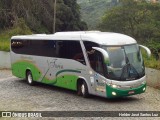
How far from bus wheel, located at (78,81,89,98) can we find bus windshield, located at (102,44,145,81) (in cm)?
187

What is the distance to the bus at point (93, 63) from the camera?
55.0 feet

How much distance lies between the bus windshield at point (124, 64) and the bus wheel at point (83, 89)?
187cm

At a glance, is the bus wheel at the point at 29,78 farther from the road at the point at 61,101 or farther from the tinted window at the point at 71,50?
the tinted window at the point at 71,50

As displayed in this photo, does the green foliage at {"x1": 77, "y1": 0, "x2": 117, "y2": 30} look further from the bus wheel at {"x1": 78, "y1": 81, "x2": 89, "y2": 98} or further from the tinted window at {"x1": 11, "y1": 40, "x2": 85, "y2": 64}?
the bus wheel at {"x1": 78, "y1": 81, "x2": 89, "y2": 98}

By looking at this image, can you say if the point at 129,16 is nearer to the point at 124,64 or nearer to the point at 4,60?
the point at 4,60

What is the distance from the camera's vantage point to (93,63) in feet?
57.4

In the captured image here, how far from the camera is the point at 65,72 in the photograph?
19.5 meters

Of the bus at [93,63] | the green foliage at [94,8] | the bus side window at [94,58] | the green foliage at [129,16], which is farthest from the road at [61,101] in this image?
the green foliage at [94,8]

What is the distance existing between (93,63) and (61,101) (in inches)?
90.0

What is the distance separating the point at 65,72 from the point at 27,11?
86.7 ft

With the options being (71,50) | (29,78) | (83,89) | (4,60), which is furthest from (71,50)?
(4,60)

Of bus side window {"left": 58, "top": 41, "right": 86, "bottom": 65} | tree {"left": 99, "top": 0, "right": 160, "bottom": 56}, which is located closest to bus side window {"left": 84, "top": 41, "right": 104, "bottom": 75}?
bus side window {"left": 58, "top": 41, "right": 86, "bottom": 65}

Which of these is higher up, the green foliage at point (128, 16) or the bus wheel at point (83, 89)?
the bus wheel at point (83, 89)

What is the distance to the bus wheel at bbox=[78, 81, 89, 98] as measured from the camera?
1811 cm
